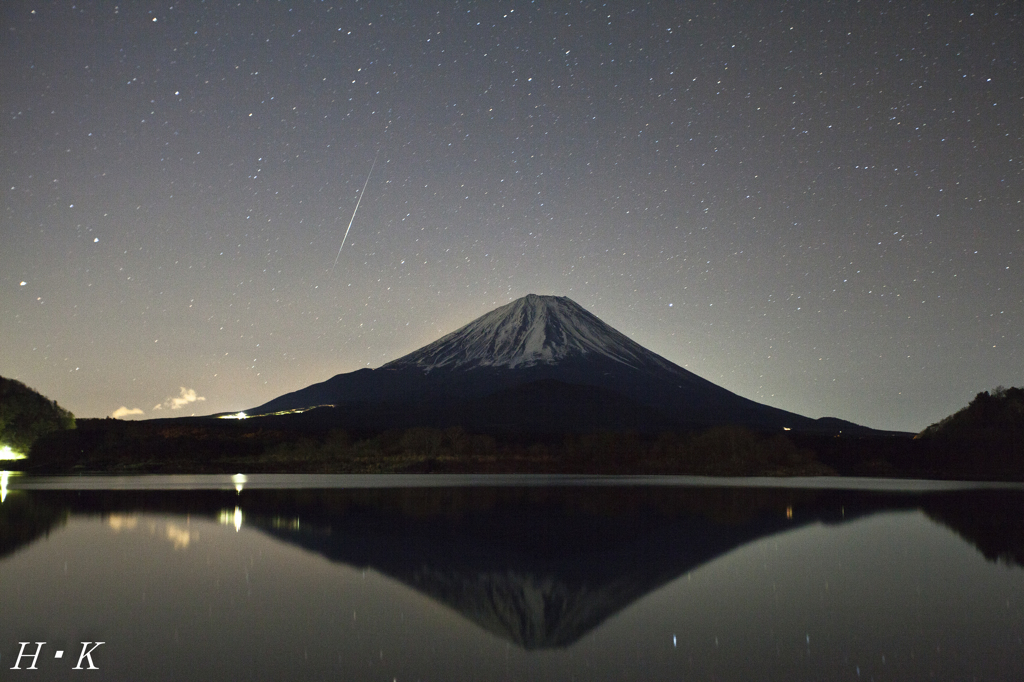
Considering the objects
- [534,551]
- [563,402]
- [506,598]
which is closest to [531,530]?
[534,551]

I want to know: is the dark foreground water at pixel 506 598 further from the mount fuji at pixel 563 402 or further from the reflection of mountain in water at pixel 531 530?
the mount fuji at pixel 563 402

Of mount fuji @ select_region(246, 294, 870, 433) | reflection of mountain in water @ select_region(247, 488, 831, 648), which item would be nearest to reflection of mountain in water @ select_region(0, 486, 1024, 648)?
reflection of mountain in water @ select_region(247, 488, 831, 648)

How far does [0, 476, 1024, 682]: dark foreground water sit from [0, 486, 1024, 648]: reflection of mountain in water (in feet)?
0.33

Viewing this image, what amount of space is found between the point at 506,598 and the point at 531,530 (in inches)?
368

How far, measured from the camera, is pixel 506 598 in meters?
12.9

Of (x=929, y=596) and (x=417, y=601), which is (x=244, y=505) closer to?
(x=417, y=601)

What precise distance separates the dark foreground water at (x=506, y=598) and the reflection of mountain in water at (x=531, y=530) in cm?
10

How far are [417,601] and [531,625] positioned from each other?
2.31 m

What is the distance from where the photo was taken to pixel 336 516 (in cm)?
2639

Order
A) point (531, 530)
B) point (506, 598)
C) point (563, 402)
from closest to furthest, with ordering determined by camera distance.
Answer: point (506, 598), point (531, 530), point (563, 402)

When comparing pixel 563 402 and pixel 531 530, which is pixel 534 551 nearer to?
pixel 531 530

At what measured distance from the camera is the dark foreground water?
9328 mm

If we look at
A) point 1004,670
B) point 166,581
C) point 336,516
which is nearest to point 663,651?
point 1004,670

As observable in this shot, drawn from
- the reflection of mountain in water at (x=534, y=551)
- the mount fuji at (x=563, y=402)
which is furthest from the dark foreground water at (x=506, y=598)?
the mount fuji at (x=563, y=402)
